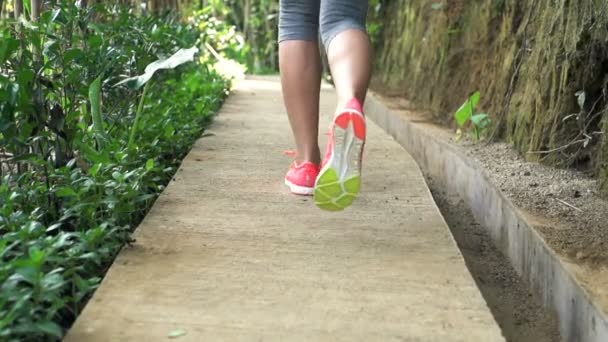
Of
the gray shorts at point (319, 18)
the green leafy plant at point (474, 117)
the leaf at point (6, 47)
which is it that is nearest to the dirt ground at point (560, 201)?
the green leafy plant at point (474, 117)

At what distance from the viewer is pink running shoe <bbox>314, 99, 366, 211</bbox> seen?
2.37 meters

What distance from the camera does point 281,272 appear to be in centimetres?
219

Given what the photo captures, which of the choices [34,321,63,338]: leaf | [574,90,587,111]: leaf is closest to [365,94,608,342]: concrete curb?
[574,90,587,111]: leaf

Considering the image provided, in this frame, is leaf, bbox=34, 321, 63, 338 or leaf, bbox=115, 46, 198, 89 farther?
leaf, bbox=115, 46, 198, 89

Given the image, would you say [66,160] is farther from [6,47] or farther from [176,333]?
[176,333]

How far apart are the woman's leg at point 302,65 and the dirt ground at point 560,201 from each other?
69 cm

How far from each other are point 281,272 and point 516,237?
94 cm

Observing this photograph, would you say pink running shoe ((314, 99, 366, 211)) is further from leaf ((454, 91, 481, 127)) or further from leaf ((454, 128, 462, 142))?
leaf ((454, 128, 462, 142))

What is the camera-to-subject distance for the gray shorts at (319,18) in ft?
9.11

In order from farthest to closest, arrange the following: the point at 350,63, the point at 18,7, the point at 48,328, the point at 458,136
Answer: the point at 458,136
the point at 18,7
the point at 350,63
the point at 48,328

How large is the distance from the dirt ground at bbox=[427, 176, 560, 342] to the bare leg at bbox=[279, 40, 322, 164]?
0.62 meters

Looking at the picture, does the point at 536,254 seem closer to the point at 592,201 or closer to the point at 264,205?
the point at 592,201

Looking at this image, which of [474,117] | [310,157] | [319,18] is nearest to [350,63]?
[319,18]

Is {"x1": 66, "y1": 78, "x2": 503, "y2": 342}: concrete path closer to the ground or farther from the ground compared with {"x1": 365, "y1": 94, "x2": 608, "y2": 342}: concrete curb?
farther from the ground
